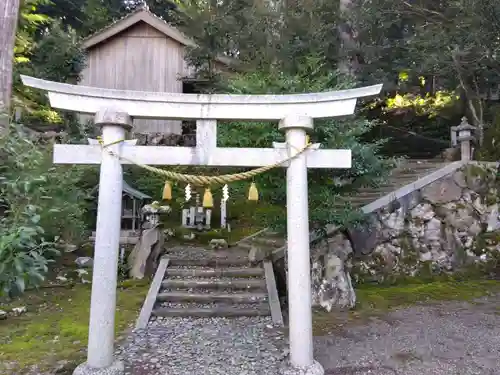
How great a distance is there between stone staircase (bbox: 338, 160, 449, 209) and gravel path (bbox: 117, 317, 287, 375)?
11.7ft

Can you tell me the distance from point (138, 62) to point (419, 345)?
12446 millimetres

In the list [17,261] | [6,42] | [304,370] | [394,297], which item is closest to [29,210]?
[17,261]

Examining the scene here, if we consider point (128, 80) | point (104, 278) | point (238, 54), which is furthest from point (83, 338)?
point (128, 80)

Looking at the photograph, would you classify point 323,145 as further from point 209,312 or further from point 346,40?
point 346,40

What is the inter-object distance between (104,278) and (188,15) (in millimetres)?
9395

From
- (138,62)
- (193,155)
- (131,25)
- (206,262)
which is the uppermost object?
(131,25)

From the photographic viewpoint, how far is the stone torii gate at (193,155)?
4.02m

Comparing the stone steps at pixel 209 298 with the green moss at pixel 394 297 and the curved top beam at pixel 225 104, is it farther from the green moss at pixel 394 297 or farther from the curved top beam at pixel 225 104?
the curved top beam at pixel 225 104

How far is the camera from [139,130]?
14.0 m

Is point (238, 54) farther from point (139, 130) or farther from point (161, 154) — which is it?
point (161, 154)

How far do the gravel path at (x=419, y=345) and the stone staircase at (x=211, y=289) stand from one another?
3.78 feet

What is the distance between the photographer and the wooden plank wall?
45.1 feet

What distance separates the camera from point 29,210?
3660 mm

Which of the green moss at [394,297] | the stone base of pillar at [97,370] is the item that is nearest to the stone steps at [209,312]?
the green moss at [394,297]
